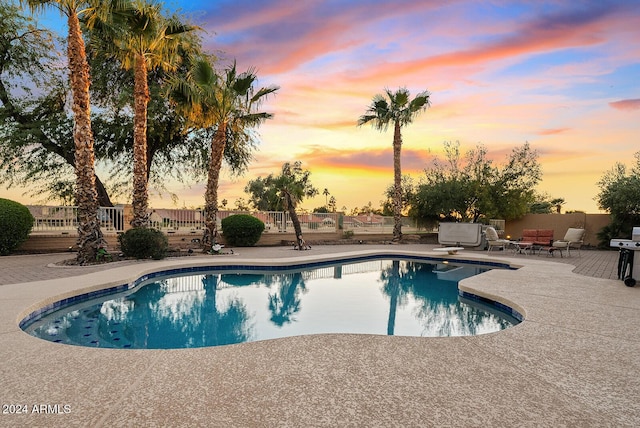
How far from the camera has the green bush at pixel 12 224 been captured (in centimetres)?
1062

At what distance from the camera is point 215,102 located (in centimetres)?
1226

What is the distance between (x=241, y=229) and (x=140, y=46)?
24.2ft

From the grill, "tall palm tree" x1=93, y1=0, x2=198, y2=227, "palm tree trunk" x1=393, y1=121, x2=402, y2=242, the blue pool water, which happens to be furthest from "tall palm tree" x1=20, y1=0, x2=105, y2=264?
"palm tree trunk" x1=393, y1=121, x2=402, y2=242

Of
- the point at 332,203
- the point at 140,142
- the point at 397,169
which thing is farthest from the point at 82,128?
→ the point at 332,203

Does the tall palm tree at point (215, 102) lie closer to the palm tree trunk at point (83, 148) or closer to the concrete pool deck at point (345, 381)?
the palm tree trunk at point (83, 148)

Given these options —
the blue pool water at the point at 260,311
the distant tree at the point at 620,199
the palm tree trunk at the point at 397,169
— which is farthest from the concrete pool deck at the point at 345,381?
the distant tree at the point at 620,199

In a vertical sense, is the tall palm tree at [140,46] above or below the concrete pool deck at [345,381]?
above

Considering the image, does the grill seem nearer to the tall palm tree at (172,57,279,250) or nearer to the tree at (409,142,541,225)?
the tall palm tree at (172,57,279,250)

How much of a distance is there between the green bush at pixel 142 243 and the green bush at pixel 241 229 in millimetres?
4468

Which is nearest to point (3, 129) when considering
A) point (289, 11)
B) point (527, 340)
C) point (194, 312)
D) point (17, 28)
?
point (17, 28)

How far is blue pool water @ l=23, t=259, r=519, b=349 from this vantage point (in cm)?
511

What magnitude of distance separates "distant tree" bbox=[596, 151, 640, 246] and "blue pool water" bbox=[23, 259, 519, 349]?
11851 mm

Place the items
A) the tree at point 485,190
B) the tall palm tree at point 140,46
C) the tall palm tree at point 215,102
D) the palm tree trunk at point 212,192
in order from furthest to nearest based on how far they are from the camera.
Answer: the tree at point 485,190, the palm tree trunk at point 212,192, the tall palm tree at point 215,102, the tall palm tree at point 140,46

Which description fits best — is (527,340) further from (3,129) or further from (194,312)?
(3,129)
